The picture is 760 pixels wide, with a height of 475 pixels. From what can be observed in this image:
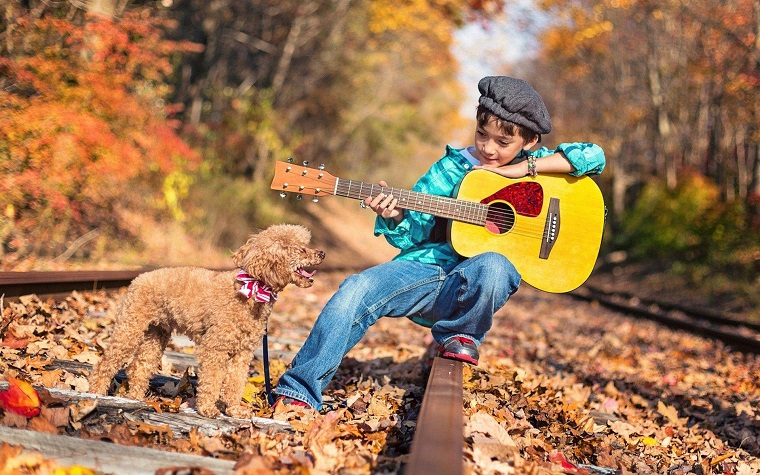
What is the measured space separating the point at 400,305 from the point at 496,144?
48.9 inches

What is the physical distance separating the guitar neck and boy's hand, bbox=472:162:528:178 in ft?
0.85

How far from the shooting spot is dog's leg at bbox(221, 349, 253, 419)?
462 centimetres

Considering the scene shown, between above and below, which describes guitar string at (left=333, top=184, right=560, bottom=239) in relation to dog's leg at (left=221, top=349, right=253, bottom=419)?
above

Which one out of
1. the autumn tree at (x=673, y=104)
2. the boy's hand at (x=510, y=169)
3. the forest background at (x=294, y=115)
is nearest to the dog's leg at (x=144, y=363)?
the boy's hand at (x=510, y=169)

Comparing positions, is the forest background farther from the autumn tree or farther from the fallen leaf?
the fallen leaf

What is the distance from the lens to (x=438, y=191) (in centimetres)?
589

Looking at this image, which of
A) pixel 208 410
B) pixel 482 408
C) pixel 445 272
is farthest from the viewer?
pixel 445 272

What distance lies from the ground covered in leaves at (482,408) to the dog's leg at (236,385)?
21 centimetres

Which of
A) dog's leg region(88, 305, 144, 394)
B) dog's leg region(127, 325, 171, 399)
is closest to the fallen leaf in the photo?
dog's leg region(88, 305, 144, 394)

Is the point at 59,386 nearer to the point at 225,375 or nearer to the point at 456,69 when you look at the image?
the point at 225,375

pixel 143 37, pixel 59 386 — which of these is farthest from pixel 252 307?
pixel 143 37

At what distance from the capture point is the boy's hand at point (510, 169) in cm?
568

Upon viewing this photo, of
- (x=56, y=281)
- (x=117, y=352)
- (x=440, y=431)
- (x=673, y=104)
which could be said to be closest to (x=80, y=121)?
(x=56, y=281)

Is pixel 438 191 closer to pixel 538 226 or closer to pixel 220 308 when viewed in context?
pixel 538 226
